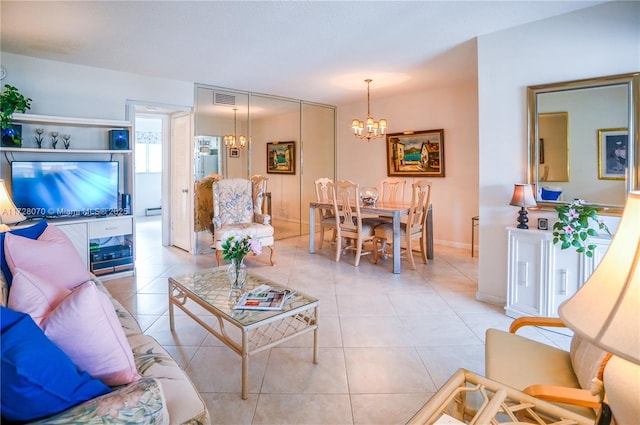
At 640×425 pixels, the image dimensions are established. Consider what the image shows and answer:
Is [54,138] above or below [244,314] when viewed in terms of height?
above

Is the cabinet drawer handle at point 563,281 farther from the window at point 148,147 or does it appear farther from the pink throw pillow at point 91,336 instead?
the window at point 148,147

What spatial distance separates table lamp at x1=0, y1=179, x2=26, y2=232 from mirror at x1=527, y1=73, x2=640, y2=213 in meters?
4.14

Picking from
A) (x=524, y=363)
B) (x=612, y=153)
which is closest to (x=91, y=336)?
(x=524, y=363)

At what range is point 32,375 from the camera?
2.84ft

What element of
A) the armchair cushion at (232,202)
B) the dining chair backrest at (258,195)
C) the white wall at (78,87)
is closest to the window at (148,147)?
the white wall at (78,87)

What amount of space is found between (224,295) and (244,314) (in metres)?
0.37

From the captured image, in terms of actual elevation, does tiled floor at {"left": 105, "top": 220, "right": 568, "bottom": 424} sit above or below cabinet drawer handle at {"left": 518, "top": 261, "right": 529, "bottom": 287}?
below

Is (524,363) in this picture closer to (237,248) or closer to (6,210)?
(237,248)

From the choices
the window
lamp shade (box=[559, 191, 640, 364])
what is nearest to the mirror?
lamp shade (box=[559, 191, 640, 364])

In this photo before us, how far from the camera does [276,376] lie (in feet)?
6.97

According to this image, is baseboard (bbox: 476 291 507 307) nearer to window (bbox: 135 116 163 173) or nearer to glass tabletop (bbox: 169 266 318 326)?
glass tabletop (bbox: 169 266 318 326)

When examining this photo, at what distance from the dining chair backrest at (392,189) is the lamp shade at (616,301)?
4860 millimetres

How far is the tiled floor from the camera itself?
1.85 metres

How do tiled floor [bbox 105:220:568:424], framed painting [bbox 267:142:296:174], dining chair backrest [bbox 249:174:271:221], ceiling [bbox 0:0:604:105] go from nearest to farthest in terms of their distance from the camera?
tiled floor [bbox 105:220:568:424], ceiling [bbox 0:0:604:105], dining chair backrest [bbox 249:174:271:221], framed painting [bbox 267:142:296:174]
